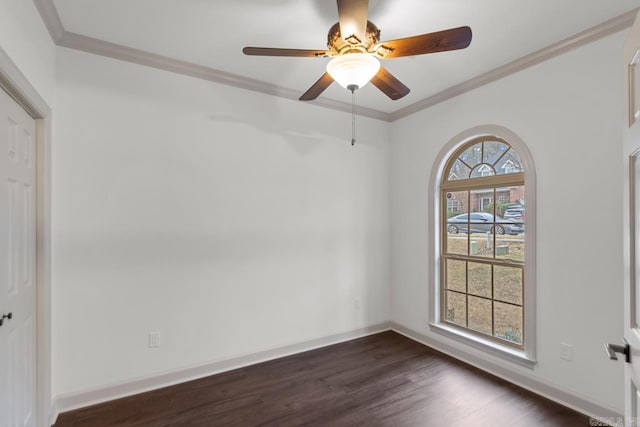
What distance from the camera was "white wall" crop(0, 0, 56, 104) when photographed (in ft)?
4.85

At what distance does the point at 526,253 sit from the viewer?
257 centimetres

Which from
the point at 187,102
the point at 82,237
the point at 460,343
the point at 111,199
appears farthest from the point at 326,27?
the point at 460,343

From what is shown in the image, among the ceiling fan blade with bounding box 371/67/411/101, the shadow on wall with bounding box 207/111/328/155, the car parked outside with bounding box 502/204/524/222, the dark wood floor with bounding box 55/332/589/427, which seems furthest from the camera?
the shadow on wall with bounding box 207/111/328/155

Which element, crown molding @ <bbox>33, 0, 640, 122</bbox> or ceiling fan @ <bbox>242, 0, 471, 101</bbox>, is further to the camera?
crown molding @ <bbox>33, 0, 640, 122</bbox>

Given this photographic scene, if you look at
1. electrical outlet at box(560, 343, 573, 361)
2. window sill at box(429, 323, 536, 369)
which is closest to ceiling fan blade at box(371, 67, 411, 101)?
electrical outlet at box(560, 343, 573, 361)

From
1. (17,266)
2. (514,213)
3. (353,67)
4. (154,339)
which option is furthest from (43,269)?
(514,213)

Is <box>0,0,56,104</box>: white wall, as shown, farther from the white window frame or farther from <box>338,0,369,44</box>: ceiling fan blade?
the white window frame

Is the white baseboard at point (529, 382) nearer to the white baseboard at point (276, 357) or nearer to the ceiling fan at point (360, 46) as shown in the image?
the white baseboard at point (276, 357)

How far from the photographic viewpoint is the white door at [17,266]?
155cm

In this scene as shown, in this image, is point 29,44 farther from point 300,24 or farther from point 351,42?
point 351,42

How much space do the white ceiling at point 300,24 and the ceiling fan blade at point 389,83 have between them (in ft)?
1.31

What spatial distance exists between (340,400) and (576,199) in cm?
232

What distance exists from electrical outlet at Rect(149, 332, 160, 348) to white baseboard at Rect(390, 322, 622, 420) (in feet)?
8.73

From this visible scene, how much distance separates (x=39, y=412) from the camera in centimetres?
194
